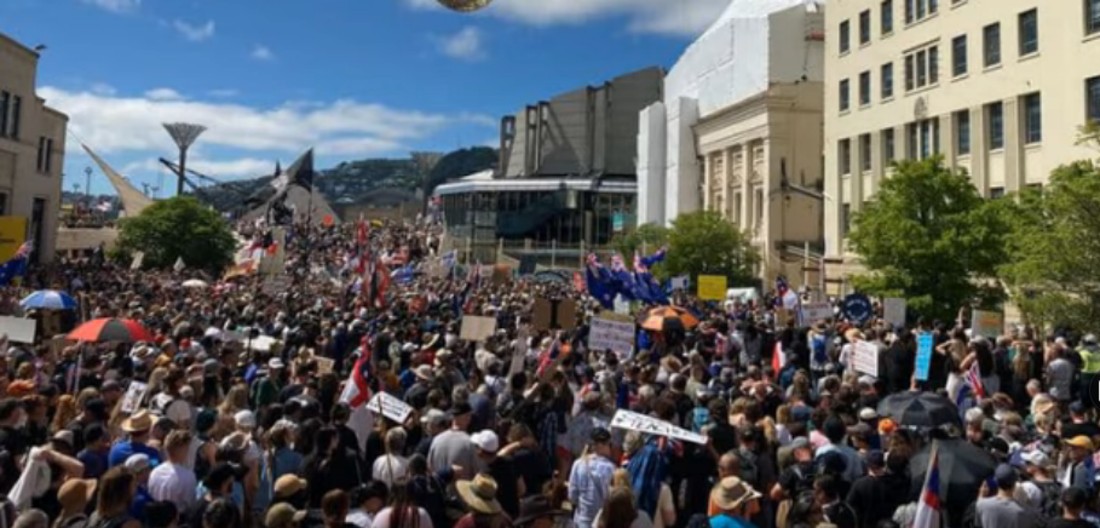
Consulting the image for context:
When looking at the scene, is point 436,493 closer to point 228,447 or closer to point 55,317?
point 228,447

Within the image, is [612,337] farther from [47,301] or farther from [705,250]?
[705,250]

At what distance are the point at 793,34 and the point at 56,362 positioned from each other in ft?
178

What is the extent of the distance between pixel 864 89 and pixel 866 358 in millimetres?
34336

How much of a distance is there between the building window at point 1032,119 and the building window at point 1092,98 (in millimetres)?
2739

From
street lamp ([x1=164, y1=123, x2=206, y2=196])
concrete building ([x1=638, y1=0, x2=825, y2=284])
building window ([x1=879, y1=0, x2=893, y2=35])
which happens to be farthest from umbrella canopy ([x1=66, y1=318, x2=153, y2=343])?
street lamp ([x1=164, y1=123, x2=206, y2=196])

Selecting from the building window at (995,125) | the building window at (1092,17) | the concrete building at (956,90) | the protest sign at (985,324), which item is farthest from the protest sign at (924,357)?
the building window at (995,125)

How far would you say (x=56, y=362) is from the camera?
12414 millimetres

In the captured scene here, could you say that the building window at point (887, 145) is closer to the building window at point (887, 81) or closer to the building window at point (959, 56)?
the building window at point (887, 81)

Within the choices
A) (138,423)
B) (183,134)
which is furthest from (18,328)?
(183,134)

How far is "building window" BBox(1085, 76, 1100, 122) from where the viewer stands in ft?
96.0

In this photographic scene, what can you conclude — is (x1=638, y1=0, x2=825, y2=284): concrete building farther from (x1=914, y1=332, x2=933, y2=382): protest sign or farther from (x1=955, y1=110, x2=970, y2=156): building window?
(x1=914, y1=332, x2=933, y2=382): protest sign

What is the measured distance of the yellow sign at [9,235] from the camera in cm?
2008

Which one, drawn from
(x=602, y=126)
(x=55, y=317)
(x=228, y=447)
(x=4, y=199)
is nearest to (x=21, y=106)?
(x=4, y=199)

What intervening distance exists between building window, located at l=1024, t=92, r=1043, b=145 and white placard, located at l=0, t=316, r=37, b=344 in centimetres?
3360
